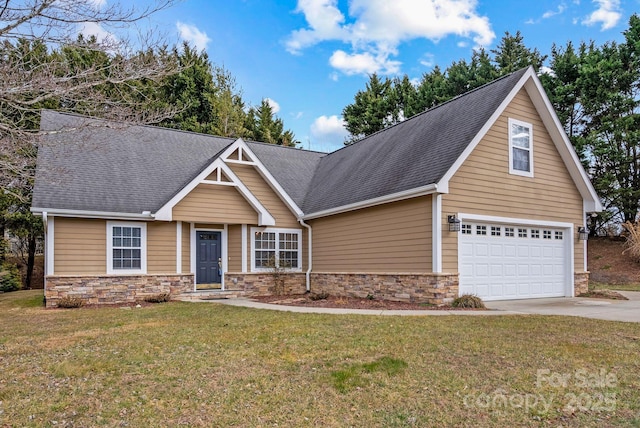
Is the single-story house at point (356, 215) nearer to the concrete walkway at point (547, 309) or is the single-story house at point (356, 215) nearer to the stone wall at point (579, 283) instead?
the stone wall at point (579, 283)

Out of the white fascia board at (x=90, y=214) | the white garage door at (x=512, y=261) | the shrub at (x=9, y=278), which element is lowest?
the shrub at (x=9, y=278)

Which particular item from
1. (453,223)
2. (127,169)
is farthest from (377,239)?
(127,169)

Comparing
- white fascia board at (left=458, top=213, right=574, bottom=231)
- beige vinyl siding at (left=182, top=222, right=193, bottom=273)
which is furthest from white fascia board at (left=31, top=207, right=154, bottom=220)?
white fascia board at (left=458, top=213, right=574, bottom=231)

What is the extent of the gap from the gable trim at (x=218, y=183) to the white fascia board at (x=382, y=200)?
165 cm

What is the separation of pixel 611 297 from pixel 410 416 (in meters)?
11.9

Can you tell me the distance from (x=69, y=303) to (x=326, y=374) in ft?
31.7

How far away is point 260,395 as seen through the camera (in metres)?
4.45

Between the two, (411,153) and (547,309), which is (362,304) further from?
(411,153)

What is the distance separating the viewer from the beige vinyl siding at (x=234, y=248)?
1497 cm

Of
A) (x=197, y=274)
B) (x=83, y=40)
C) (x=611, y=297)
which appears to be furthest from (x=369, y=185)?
(x=83, y=40)

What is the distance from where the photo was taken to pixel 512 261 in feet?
41.3

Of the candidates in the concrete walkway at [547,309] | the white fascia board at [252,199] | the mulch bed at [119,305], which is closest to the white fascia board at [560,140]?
the concrete walkway at [547,309]

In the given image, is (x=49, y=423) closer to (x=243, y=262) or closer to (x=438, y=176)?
(x=438, y=176)

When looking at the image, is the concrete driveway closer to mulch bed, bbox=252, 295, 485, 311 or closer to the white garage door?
the white garage door
